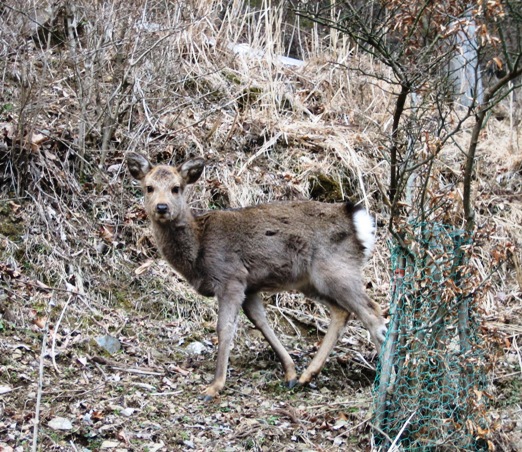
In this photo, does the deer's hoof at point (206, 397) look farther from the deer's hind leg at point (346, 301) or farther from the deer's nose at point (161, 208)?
the deer's nose at point (161, 208)

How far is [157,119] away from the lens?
10.0 m

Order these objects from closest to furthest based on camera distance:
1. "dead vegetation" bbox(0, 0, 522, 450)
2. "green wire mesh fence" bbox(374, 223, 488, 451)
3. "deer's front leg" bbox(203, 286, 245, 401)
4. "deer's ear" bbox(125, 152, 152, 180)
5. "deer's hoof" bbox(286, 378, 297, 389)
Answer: "green wire mesh fence" bbox(374, 223, 488, 451), "dead vegetation" bbox(0, 0, 522, 450), "deer's front leg" bbox(203, 286, 245, 401), "deer's hoof" bbox(286, 378, 297, 389), "deer's ear" bbox(125, 152, 152, 180)

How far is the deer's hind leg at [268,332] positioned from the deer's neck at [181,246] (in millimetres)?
574

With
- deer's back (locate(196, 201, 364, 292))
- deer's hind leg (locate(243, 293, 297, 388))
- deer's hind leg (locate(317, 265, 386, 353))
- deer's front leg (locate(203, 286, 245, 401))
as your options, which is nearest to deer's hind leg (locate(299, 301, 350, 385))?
deer's hind leg (locate(243, 293, 297, 388))

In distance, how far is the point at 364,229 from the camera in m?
7.46

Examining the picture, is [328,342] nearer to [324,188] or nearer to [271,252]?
[271,252]

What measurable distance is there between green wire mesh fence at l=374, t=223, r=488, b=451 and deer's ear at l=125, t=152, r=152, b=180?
2.69m

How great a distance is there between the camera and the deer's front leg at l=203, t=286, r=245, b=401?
22.5ft

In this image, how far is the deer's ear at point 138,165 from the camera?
25.1 ft

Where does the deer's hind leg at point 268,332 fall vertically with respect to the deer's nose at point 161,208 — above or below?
below

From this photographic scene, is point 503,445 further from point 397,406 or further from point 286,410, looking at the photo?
point 286,410

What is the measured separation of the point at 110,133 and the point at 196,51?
2.43m

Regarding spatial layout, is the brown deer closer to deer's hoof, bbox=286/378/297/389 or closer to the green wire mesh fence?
deer's hoof, bbox=286/378/297/389

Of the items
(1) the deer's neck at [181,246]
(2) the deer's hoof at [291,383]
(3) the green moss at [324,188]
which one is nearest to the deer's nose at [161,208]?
(1) the deer's neck at [181,246]
